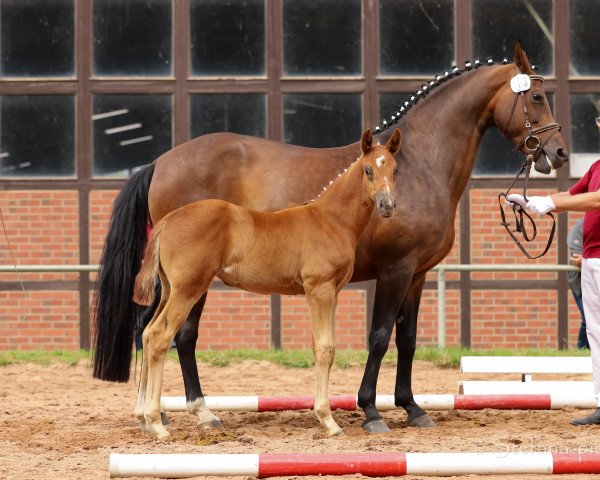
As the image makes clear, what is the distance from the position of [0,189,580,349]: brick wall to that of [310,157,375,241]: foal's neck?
5725 mm

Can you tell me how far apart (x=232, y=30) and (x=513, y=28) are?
331 cm

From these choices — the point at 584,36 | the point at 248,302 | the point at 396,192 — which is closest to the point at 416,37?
the point at 584,36

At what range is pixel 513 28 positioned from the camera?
12695 mm

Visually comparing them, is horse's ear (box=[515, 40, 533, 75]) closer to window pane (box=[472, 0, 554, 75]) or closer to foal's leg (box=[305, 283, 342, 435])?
foal's leg (box=[305, 283, 342, 435])

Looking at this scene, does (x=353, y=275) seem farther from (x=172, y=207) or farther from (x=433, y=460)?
(x=433, y=460)

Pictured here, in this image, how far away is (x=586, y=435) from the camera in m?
6.51

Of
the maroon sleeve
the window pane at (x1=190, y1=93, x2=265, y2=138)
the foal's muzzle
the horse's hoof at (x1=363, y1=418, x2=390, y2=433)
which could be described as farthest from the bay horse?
the window pane at (x1=190, y1=93, x2=265, y2=138)

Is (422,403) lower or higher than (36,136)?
lower

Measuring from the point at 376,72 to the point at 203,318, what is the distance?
3498mm

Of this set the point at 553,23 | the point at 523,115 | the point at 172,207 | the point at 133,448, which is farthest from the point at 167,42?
the point at 133,448

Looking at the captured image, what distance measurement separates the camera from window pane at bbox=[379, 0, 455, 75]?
41.5ft

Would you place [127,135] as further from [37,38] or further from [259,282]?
[259,282]

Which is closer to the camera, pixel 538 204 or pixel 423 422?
pixel 538 204

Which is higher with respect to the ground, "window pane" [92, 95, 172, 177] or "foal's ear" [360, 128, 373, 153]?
"window pane" [92, 95, 172, 177]
